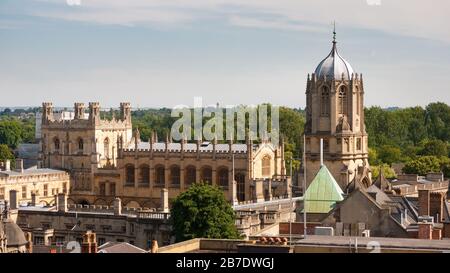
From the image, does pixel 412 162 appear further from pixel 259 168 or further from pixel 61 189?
pixel 61 189

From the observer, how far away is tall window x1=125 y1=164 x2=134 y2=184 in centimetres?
7562

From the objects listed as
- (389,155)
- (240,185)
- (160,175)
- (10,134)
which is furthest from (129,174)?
(10,134)

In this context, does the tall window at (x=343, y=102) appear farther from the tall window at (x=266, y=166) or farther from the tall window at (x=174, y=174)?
the tall window at (x=174, y=174)

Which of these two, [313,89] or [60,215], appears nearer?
[60,215]

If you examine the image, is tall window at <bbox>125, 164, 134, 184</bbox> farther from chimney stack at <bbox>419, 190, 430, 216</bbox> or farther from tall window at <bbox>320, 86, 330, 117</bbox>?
chimney stack at <bbox>419, 190, 430, 216</bbox>

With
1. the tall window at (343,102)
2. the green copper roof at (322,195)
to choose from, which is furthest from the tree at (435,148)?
the green copper roof at (322,195)

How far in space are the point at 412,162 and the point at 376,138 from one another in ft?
70.9

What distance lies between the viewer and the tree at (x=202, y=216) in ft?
151

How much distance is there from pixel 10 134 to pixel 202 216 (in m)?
94.1

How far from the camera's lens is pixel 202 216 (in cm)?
4709

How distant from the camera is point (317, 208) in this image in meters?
45.5
